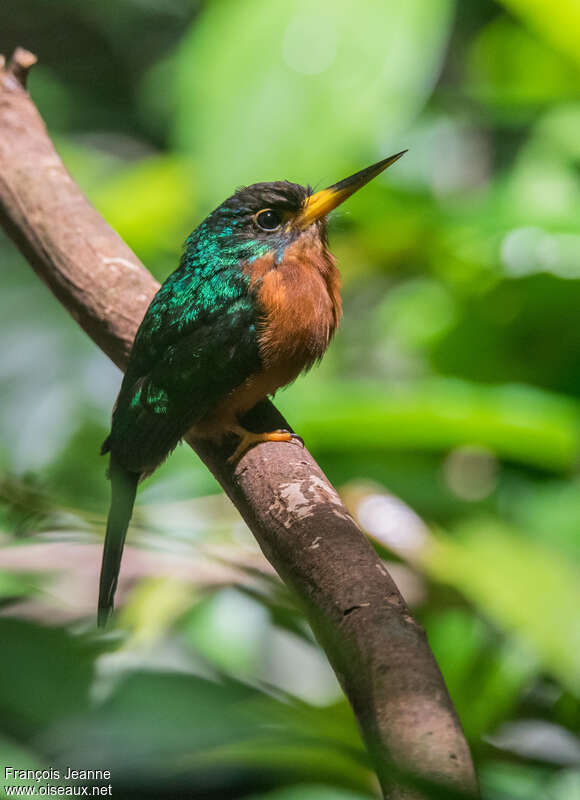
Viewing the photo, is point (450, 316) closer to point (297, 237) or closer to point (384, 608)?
point (297, 237)

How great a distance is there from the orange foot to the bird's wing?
3.5 inches

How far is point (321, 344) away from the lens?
1576 millimetres

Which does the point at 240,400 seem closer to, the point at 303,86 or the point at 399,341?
the point at 303,86

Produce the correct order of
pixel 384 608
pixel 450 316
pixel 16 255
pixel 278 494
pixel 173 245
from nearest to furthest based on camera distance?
pixel 384 608 → pixel 278 494 → pixel 450 316 → pixel 173 245 → pixel 16 255

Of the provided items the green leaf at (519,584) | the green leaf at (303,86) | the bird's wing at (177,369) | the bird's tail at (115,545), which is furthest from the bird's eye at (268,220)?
the green leaf at (519,584)

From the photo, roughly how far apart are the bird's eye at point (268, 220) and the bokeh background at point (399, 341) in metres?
0.22

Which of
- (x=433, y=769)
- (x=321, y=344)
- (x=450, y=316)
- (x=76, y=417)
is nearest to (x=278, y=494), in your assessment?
(x=321, y=344)

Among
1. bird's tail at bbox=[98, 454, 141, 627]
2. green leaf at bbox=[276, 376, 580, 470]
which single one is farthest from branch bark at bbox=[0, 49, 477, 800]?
green leaf at bbox=[276, 376, 580, 470]

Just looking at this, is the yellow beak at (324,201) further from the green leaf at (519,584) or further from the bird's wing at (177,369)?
the green leaf at (519,584)

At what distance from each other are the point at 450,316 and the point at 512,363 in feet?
0.70

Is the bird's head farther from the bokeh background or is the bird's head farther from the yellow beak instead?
the bokeh background

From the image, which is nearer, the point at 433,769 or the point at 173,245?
the point at 433,769

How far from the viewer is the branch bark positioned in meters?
0.63

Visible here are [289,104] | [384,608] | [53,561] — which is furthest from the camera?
[289,104]
